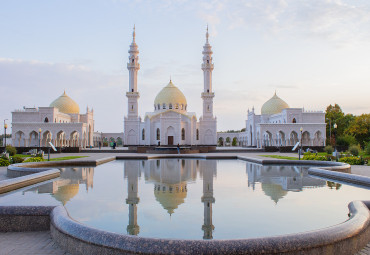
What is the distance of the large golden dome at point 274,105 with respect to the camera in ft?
160

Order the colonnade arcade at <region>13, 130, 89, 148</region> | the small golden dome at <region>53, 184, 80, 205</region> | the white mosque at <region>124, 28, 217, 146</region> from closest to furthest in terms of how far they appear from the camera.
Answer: the small golden dome at <region>53, 184, 80, 205</region>
the colonnade arcade at <region>13, 130, 89, 148</region>
the white mosque at <region>124, 28, 217, 146</region>

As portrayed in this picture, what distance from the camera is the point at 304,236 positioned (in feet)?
12.4

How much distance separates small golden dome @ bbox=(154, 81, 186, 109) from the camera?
47.8 metres

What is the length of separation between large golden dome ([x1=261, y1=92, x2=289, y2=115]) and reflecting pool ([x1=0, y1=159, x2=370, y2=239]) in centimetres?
3952

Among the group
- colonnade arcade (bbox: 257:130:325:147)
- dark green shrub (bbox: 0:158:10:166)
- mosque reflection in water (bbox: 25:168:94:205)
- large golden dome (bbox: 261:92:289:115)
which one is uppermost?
large golden dome (bbox: 261:92:289:115)

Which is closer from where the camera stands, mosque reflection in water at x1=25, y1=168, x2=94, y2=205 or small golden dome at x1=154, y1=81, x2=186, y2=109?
mosque reflection in water at x1=25, y1=168, x2=94, y2=205

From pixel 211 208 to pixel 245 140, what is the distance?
4992cm

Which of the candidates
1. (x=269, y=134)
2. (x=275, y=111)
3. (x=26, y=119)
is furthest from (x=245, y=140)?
(x=26, y=119)

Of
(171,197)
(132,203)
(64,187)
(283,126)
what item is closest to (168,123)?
(283,126)

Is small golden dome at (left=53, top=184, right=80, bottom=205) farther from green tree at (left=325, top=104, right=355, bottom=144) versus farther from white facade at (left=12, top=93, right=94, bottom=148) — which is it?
green tree at (left=325, top=104, right=355, bottom=144)

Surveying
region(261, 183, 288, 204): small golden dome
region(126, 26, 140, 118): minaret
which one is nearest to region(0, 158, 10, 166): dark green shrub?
region(261, 183, 288, 204): small golden dome

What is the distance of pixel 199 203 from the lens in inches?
268

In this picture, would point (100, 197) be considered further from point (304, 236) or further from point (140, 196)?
point (304, 236)

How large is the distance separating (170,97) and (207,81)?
614 cm
